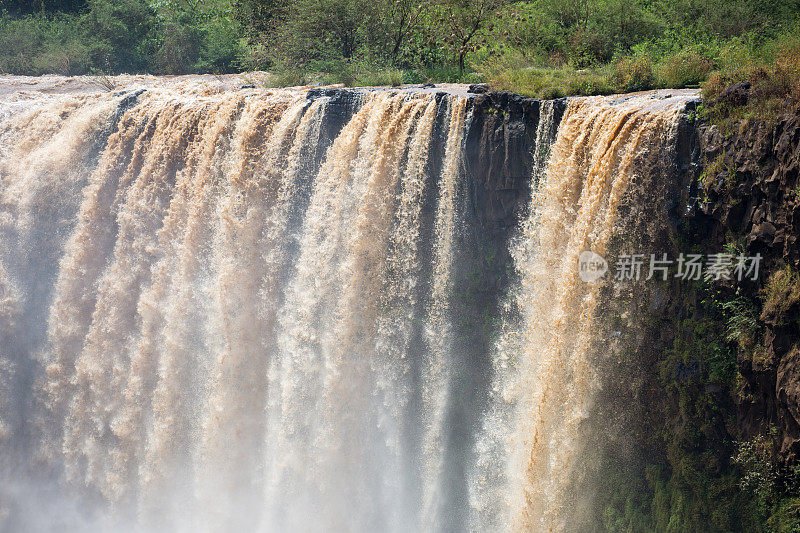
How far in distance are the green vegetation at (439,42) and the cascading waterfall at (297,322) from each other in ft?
3.88

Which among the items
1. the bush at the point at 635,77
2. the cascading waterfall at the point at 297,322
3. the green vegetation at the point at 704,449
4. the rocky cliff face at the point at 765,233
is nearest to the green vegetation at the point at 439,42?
the bush at the point at 635,77

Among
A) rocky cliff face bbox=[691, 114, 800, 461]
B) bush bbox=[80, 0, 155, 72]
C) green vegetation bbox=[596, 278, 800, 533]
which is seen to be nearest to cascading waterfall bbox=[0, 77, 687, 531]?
green vegetation bbox=[596, 278, 800, 533]

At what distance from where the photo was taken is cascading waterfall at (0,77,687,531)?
7.30 meters

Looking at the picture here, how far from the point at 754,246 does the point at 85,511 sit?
10.3 m

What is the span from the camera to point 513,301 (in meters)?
8.70

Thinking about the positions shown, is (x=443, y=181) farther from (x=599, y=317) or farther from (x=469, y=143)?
(x=599, y=317)

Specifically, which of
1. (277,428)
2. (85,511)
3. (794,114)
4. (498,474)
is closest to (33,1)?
(85,511)

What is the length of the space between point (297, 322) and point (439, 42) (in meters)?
6.82

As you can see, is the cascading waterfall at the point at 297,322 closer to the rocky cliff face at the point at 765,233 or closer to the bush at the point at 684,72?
the bush at the point at 684,72

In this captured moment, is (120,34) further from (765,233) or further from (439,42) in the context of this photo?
(765,233)

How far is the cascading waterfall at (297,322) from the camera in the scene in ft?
24.0

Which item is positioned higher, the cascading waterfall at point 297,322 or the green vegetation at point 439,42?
the green vegetation at point 439,42

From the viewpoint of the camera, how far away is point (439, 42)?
1271 centimetres

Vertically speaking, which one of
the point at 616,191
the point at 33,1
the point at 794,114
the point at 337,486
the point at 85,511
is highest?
the point at 33,1
